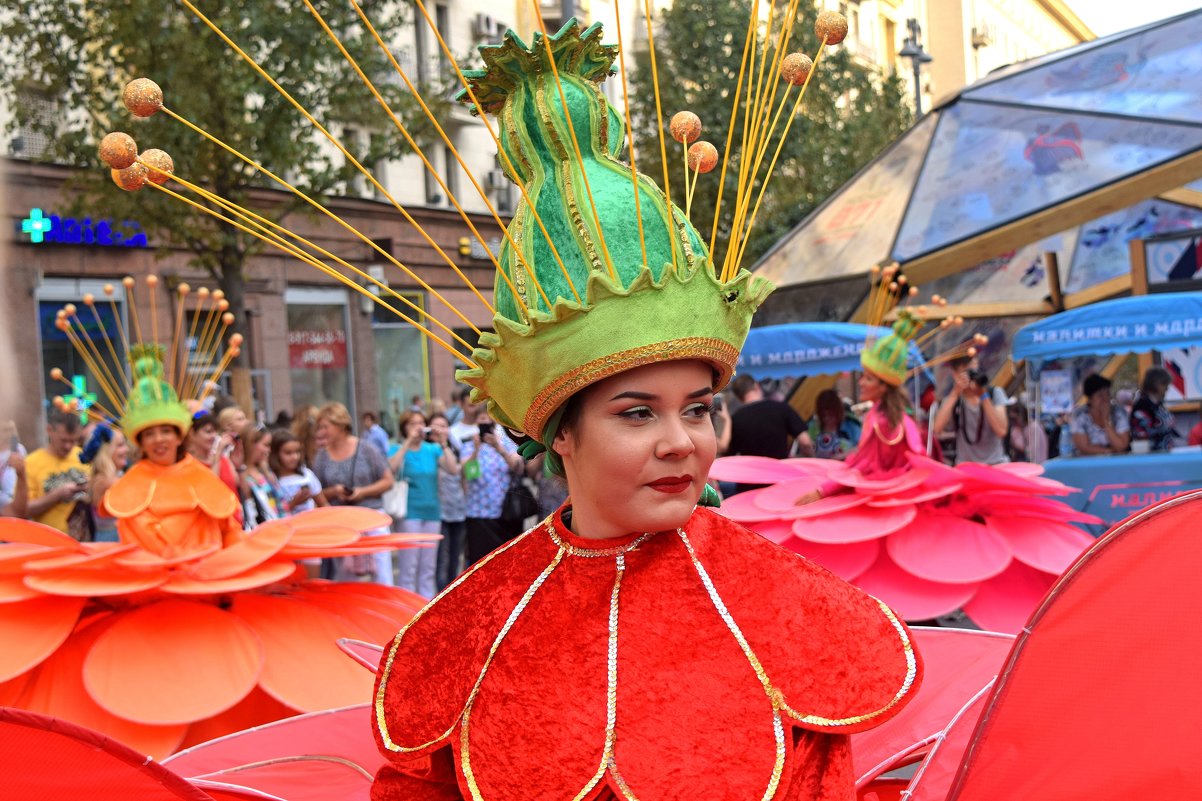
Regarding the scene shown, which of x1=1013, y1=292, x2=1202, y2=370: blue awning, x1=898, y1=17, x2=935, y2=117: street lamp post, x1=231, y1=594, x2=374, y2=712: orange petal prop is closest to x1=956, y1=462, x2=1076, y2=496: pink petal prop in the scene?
x1=231, y1=594, x2=374, y2=712: orange petal prop

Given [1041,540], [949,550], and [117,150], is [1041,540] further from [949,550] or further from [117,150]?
[117,150]

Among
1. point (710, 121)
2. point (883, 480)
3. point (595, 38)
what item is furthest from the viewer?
point (710, 121)

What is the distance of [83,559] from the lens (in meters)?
4.19

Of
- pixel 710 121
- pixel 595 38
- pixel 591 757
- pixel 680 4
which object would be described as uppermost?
pixel 680 4

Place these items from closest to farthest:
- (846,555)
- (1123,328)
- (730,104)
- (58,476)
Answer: (846,555) → (58,476) → (1123,328) → (730,104)

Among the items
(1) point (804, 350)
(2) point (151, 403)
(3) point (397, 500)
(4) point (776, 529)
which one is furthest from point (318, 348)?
(4) point (776, 529)

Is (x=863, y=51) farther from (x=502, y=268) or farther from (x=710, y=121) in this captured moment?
(x=502, y=268)

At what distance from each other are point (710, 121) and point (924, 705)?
18.6m

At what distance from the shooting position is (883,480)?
5.80 m

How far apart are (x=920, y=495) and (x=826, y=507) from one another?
404mm

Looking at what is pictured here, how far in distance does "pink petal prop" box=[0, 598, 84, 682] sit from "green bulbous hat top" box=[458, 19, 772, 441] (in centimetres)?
223

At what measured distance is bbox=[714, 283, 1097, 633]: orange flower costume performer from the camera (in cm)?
495

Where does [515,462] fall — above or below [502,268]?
below

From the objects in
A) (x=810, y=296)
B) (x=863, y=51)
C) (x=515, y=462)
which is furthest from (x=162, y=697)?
(x=863, y=51)
